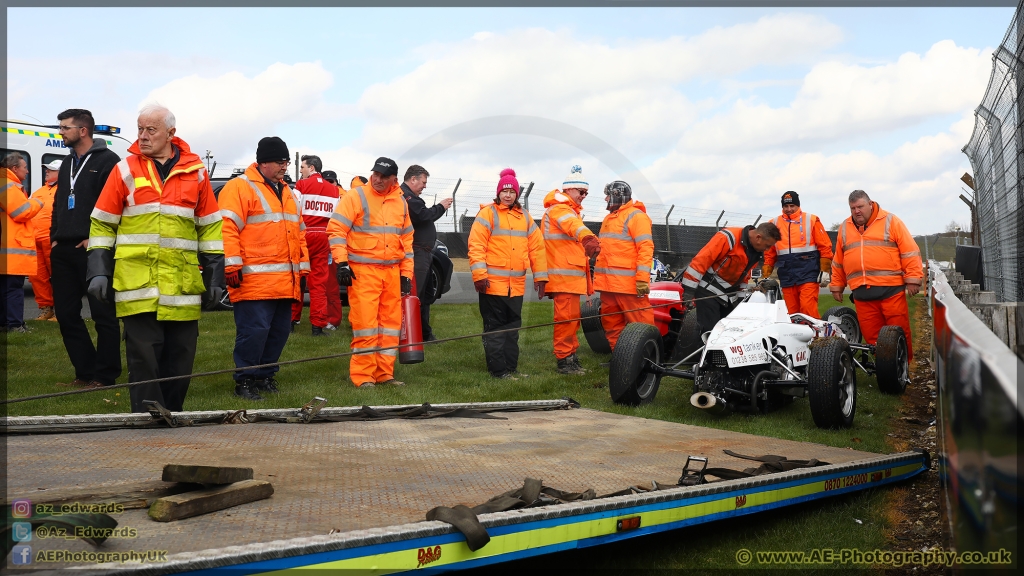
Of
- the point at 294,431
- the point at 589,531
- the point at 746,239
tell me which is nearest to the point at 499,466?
the point at 589,531

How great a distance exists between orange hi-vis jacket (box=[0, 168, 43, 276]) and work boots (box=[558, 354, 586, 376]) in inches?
256

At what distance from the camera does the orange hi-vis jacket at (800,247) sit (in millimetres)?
10133

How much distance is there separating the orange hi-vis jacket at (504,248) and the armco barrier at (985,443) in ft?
22.2

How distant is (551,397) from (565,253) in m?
2.11

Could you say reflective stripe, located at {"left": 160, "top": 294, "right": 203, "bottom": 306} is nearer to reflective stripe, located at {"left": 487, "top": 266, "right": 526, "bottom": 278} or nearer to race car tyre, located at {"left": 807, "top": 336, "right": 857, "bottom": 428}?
reflective stripe, located at {"left": 487, "top": 266, "right": 526, "bottom": 278}

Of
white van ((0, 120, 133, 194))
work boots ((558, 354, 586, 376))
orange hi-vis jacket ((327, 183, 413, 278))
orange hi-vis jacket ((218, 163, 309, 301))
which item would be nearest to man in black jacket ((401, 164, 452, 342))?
orange hi-vis jacket ((327, 183, 413, 278))

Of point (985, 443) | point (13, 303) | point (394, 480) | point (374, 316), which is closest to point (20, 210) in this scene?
point (13, 303)

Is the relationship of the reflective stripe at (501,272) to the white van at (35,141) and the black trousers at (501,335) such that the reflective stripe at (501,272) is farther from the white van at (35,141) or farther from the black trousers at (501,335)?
the white van at (35,141)

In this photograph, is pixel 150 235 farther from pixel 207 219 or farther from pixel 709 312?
pixel 709 312

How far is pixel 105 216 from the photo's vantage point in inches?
210

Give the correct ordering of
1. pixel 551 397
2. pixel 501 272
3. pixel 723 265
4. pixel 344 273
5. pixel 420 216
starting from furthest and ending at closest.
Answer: pixel 420 216 < pixel 501 272 < pixel 723 265 < pixel 551 397 < pixel 344 273

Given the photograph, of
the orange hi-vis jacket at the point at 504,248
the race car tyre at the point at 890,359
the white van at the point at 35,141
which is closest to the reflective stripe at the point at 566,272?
the orange hi-vis jacket at the point at 504,248

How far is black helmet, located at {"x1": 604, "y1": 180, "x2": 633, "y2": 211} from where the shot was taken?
9758mm

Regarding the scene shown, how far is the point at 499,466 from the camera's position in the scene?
4180 mm
